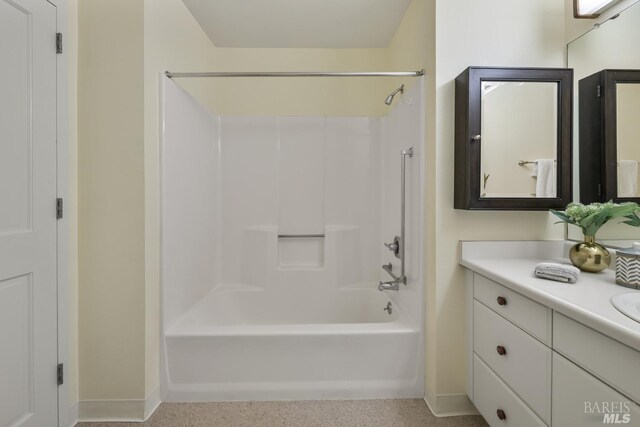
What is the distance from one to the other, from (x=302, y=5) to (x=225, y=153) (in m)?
1.27

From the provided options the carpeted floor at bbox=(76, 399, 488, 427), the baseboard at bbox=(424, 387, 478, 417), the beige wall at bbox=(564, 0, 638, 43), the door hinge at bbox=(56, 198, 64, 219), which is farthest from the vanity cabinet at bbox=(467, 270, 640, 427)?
the door hinge at bbox=(56, 198, 64, 219)

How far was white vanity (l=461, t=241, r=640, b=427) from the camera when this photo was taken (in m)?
0.87

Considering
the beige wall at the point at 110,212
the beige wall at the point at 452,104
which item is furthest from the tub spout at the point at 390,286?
the beige wall at the point at 110,212

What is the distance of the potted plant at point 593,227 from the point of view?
139 cm

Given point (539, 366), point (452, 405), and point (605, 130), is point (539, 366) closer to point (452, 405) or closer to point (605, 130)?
point (452, 405)

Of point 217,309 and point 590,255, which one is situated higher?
point 590,255

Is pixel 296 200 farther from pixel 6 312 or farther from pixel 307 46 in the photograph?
pixel 6 312

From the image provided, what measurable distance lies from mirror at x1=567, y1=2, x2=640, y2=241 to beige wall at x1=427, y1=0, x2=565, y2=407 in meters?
0.11

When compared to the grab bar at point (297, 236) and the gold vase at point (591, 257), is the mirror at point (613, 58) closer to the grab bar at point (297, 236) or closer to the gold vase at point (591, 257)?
the gold vase at point (591, 257)

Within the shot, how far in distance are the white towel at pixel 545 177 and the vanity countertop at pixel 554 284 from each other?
0.26 m

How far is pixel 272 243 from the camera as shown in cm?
285

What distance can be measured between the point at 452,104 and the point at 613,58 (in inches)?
27.5

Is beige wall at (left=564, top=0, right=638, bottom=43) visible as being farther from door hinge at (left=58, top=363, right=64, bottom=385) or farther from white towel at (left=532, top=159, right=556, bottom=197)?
door hinge at (left=58, top=363, right=64, bottom=385)

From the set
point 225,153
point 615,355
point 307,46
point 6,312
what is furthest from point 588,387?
point 307,46
